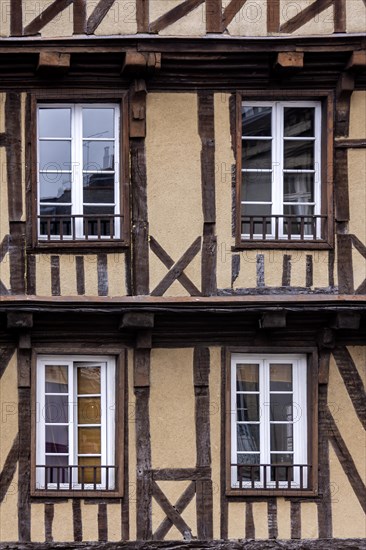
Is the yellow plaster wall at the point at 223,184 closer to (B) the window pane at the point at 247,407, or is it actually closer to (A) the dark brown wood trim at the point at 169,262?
(A) the dark brown wood trim at the point at 169,262

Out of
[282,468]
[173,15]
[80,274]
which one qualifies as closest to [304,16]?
[173,15]

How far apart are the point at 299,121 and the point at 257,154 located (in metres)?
0.55

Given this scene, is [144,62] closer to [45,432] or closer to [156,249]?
[156,249]

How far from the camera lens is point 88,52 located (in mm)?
18109

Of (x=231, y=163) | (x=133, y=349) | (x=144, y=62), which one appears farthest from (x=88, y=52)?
(x=133, y=349)

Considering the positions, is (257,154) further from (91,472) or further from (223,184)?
(91,472)

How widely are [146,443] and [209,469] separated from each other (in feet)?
2.25

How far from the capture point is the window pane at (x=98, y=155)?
60.6ft

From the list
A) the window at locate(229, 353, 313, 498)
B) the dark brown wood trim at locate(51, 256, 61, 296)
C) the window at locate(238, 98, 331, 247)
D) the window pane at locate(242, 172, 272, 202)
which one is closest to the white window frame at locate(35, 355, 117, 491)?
the dark brown wood trim at locate(51, 256, 61, 296)

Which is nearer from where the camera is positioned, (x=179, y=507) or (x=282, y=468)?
(x=179, y=507)

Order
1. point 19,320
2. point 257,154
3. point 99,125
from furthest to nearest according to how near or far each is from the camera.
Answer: point 257,154 → point 99,125 → point 19,320

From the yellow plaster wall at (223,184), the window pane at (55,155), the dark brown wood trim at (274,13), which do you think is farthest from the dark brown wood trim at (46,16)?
the dark brown wood trim at (274,13)

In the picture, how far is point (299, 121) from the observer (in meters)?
18.7

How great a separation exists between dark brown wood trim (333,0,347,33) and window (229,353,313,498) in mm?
3353
